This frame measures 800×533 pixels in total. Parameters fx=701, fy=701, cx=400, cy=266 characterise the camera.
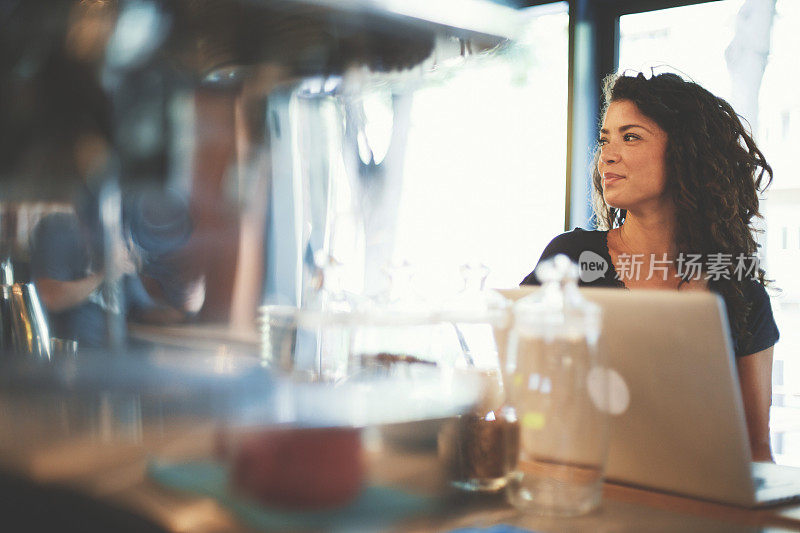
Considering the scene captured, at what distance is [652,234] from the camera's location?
198 cm

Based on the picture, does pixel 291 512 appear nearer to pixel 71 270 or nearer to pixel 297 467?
pixel 297 467

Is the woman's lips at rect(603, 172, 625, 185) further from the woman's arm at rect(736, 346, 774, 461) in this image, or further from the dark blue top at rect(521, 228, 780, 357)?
the woman's arm at rect(736, 346, 774, 461)

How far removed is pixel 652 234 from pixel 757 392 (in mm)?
518

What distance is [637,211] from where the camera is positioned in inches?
78.3

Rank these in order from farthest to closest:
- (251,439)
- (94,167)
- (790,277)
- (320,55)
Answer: (790,277)
(320,55)
(94,167)
(251,439)

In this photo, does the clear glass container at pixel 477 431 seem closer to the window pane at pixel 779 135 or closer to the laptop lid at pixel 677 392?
the laptop lid at pixel 677 392

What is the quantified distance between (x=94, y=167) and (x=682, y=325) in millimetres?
934

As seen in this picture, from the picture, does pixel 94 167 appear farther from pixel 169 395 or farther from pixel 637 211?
pixel 637 211

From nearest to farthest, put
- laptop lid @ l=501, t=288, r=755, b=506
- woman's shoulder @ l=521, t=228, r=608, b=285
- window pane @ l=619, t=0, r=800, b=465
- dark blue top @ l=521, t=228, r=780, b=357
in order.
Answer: laptop lid @ l=501, t=288, r=755, b=506 < dark blue top @ l=521, t=228, r=780, b=357 < woman's shoulder @ l=521, t=228, r=608, b=285 < window pane @ l=619, t=0, r=800, b=465

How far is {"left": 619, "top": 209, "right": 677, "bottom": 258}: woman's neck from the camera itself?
196 cm

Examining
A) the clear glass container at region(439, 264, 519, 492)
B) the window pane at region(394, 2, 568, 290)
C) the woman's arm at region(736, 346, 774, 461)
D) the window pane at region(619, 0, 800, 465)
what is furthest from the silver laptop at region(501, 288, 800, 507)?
the window pane at region(394, 2, 568, 290)

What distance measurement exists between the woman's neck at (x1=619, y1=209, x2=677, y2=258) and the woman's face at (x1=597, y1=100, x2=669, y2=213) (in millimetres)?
50

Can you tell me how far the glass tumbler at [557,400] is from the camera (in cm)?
75

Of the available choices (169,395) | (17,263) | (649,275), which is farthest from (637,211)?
(17,263)
